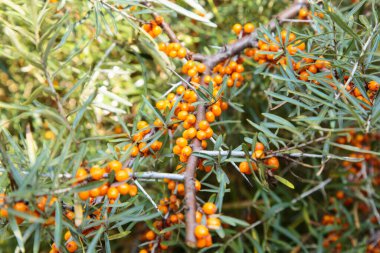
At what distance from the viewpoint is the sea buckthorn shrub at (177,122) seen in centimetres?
59

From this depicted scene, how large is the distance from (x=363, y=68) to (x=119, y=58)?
0.81 meters

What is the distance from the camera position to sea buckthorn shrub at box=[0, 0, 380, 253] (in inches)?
23.2

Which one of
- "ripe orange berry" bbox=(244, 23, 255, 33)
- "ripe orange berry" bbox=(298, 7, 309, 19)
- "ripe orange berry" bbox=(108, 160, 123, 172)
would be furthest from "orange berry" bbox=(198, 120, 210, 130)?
"ripe orange berry" bbox=(298, 7, 309, 19)

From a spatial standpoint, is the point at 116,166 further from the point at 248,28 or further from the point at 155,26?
the point at 248,28

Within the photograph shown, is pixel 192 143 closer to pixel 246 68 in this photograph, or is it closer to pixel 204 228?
pixel 204 228

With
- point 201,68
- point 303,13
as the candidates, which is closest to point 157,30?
point 201,68

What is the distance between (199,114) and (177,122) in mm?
51

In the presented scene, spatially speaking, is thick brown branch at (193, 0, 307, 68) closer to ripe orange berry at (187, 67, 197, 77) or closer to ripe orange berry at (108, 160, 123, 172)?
ripe orange berry at (187, 67, 197, 77)

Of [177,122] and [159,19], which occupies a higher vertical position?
[159,19]

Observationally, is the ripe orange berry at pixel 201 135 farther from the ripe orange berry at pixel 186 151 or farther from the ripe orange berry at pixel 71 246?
the ripe orange berry at pixel 71 246

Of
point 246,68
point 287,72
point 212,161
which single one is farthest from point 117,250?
point 287,72

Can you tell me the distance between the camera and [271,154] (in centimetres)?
65

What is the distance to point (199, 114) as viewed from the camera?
754mm

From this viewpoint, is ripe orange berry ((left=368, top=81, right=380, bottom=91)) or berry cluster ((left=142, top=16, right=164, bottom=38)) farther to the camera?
berry cluster ((left=142, top=16, right=164, bottom=38))
